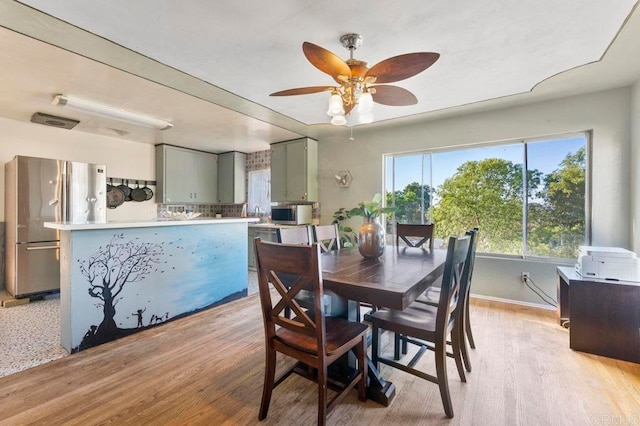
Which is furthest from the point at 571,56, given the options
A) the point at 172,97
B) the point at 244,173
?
the point at 244,173

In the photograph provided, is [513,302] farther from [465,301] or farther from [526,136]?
[526,136]

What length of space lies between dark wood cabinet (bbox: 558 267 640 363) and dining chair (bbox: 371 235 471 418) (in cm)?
124

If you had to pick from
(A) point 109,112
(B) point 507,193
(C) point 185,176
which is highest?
(A) point 109,112

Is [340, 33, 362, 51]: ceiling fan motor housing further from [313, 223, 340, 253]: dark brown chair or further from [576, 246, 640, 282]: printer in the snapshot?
[576, 246, 640, 282]: printer

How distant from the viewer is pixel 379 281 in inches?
59.5

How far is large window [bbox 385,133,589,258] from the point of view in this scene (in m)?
3.17

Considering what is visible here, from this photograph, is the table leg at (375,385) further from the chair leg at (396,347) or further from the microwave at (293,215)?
the microwave at (293,215)

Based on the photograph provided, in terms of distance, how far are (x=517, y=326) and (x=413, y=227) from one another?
136 centimetres

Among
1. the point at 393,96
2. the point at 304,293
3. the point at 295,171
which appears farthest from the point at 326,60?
the point at 295,171

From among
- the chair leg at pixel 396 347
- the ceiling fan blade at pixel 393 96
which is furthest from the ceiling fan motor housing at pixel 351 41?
the chair leg at pixel 396 347

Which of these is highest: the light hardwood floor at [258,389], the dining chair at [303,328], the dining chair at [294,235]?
the dining chair at [294,235]

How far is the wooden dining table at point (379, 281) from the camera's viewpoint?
1.37 metres

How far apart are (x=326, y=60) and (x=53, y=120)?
389 centimetres

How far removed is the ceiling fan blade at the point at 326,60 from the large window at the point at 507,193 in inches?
103
